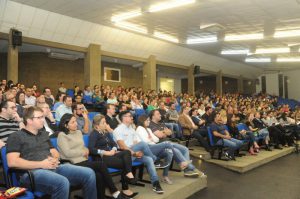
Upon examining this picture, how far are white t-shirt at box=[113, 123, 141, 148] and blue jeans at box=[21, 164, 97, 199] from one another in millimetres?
1141


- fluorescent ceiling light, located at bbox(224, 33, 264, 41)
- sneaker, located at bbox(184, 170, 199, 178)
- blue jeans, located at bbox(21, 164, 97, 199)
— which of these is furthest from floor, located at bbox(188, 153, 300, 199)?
fluorescent ceiling light, located at bbox(224, 33, 264, 41)

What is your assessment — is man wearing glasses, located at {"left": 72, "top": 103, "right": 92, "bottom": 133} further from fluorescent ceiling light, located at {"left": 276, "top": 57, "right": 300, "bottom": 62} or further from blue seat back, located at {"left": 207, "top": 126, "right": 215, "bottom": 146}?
fluorescent ceiling light, located at {"left": 276, "top": 57, "right": 300, "bottom": 62}

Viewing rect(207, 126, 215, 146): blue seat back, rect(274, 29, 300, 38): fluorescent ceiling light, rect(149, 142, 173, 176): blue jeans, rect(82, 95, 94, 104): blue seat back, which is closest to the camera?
rect(149, 142, 173, 176): blue jeans

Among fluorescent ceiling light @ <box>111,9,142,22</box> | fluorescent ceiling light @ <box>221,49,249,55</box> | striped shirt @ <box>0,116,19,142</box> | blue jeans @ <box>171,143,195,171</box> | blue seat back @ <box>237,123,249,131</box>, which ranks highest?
fluorescent ceiling light @ <box>111,9,142,22</box>

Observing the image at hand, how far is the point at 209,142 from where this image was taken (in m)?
6.04

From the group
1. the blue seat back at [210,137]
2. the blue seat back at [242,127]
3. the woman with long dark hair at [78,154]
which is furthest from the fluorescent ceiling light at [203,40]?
the woman with long dark hair at [78,154]

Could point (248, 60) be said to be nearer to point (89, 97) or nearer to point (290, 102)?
point (290, 102)

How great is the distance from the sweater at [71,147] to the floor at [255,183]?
174 cm

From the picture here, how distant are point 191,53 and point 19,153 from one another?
43.5 feet

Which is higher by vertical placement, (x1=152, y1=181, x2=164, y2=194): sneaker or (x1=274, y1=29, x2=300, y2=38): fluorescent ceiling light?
(x1=274, y1=29, x2=300, y2=38): fluorescent ceiling light

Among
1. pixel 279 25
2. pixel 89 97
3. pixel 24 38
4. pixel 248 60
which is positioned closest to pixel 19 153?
pixel 89 97

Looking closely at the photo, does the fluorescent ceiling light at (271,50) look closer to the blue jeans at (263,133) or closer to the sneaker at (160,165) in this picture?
the blue jeans at (263,133)

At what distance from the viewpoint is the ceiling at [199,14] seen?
777cm

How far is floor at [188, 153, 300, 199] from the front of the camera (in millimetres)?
4070
